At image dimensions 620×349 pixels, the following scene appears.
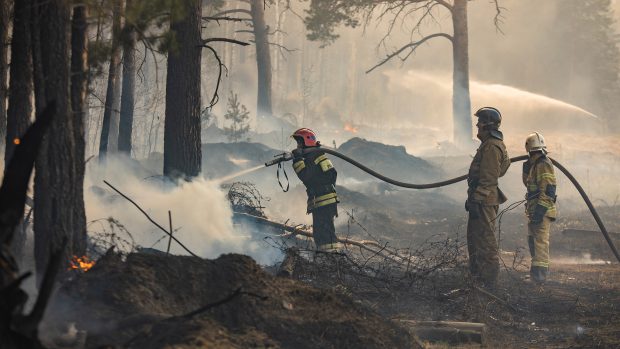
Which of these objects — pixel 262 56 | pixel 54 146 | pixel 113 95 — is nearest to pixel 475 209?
pixel 54 146

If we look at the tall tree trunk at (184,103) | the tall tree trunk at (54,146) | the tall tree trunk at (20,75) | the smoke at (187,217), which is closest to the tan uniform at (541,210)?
the smoke at (187,217)

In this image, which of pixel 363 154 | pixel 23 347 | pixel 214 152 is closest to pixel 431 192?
pixel 363 154

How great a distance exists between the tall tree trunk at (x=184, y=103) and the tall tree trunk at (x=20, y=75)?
10.8 ft

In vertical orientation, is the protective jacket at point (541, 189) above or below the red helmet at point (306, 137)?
below

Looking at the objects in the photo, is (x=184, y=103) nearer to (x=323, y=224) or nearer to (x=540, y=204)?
(x=323, y=224)

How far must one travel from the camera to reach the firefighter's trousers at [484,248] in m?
9.46

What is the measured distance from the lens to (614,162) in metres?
29.5

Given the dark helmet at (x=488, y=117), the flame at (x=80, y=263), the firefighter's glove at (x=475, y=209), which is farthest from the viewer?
the dark helmet at (x=488, y=117)

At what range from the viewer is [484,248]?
31.3 ft

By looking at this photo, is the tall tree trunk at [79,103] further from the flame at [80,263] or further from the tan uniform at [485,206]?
the tan uniform at [485,206]

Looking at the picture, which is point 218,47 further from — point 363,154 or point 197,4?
point 197,4

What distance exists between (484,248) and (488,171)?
3.18 feet

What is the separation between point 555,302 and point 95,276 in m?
5.65

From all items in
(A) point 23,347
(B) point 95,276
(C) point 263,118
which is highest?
(C) point 263,118
